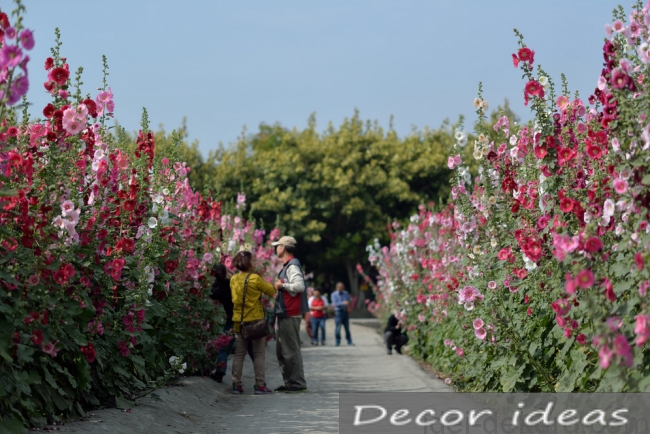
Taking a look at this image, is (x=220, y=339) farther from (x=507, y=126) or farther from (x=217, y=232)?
(x=507, y=126)

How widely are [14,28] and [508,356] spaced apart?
4847mm

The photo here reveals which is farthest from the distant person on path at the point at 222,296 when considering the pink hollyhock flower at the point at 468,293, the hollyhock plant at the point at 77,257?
the pink hollyhock flower at the point at 468,293

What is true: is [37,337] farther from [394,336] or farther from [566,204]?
[394,336]

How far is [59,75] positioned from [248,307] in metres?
5.02

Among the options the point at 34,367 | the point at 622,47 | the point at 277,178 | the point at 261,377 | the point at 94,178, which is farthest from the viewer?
the point at 277,178

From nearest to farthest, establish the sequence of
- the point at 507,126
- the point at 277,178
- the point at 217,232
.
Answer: the point at 507,126
the point at 217,232
the point at 277,178

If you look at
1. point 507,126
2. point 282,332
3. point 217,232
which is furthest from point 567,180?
point 217,232

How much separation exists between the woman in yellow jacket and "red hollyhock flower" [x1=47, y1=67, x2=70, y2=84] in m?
4.82

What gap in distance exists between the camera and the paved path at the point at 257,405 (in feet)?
26.8

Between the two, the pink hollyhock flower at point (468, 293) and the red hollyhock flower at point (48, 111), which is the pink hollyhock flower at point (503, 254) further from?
the red hollyhock flower at point (48, 111)

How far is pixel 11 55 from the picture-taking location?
223 inches

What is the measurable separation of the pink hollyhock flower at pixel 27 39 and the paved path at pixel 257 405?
112 inches

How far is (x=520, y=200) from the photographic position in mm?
8203

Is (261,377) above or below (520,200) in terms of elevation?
below
